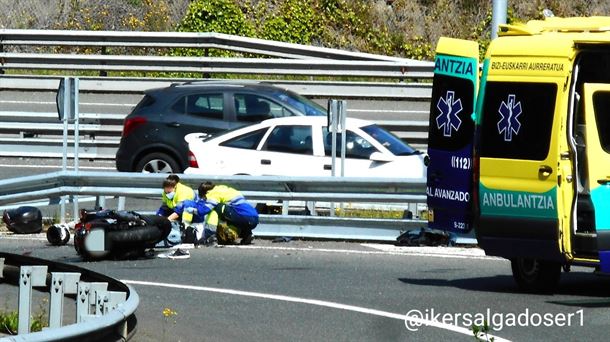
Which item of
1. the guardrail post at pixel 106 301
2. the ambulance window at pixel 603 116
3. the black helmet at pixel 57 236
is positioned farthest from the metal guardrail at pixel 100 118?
→ the guardrail post at pixel 106 301

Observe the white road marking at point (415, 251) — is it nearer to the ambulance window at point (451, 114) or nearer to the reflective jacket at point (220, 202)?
the reflective jacket at point (220, 202)

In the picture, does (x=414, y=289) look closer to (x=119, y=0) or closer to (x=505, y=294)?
(x=505, y=294)

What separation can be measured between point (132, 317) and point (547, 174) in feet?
14.7

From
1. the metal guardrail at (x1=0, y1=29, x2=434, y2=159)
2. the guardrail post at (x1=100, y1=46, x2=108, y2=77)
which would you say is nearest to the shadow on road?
the metal guardrail at (x1=0, y1=29, x2=434, y2=159)

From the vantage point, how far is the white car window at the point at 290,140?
19891 mm

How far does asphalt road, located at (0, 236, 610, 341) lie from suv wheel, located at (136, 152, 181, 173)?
4.20 m

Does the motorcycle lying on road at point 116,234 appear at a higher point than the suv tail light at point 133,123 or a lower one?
lower

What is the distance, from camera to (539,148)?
12320 millimetres


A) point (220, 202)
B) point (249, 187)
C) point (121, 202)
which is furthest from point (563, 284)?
point (121, 202)

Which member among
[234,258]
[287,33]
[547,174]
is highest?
[287,33]

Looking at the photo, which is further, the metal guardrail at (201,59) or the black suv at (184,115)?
the metal guardrail at (201,59)

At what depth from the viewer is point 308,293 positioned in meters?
12.9

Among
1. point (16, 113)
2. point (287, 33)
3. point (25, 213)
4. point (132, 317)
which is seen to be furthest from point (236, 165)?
point (287, 33)

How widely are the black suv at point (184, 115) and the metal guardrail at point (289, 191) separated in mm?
2602
